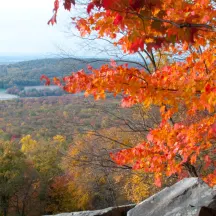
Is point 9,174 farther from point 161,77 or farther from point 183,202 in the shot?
point 183,202

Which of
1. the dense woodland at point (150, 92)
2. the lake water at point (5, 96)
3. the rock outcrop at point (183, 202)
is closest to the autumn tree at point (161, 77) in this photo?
the dense woodland at point (150, 92)

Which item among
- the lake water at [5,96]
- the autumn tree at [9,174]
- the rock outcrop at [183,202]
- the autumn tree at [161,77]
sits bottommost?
the autumn tree at [9,174]

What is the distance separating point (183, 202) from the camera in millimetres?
3842

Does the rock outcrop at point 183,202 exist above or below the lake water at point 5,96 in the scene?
above

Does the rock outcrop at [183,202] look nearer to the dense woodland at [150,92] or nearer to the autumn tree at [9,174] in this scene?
the dense woodland at [150,92]

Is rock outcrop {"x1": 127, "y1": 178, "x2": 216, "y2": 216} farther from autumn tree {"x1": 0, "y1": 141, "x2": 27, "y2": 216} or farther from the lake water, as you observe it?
the lake water

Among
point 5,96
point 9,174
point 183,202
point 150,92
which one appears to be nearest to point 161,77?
point 150,92

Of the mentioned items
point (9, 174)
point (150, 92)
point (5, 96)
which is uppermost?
point (150, 92)

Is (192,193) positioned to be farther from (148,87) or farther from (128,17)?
(128,17)

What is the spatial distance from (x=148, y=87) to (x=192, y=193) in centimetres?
157

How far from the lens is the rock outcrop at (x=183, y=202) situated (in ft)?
11.7

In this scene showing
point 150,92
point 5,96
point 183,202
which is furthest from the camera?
point 5,96

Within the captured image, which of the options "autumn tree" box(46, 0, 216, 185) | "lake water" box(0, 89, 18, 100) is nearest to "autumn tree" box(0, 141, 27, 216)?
"autumn tree" box(46, 0, 216, 185)

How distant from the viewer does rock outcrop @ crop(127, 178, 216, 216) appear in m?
3.58
